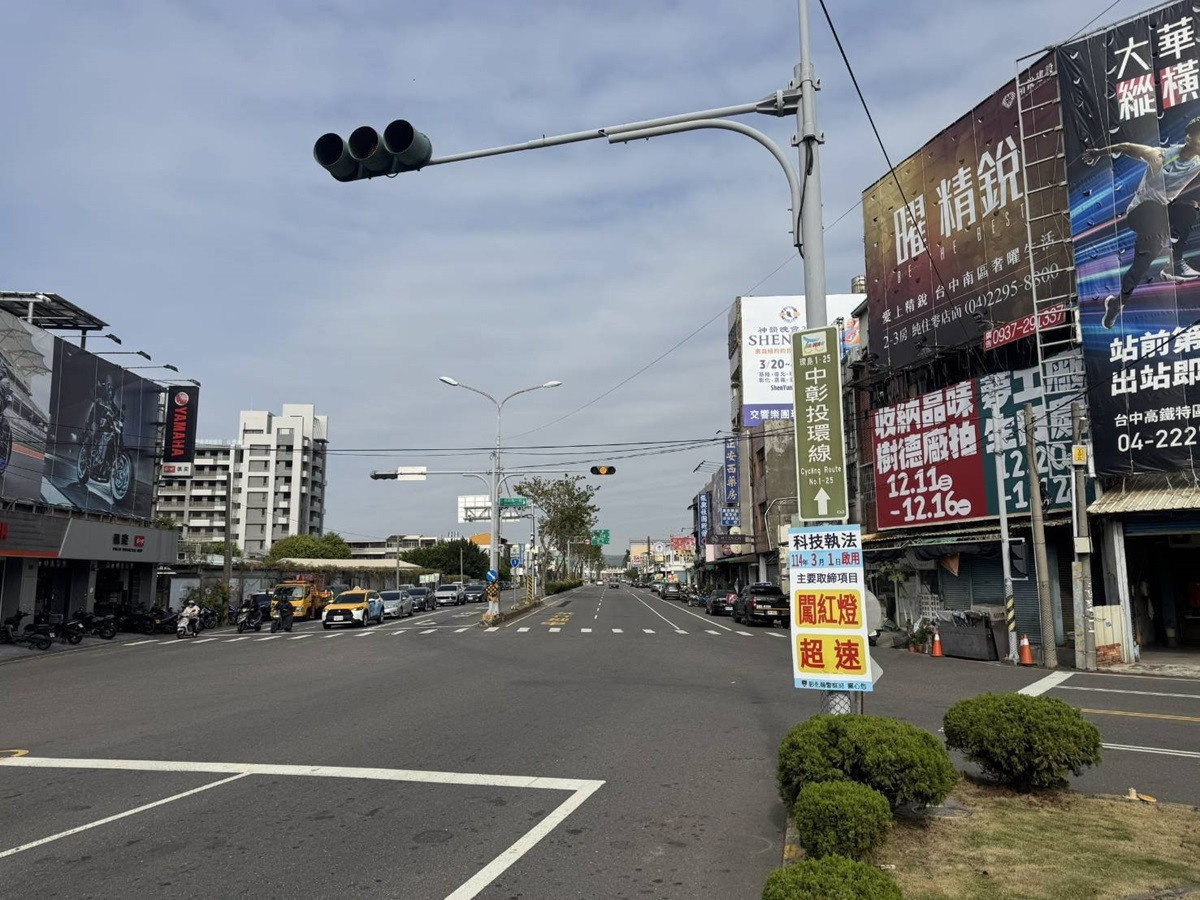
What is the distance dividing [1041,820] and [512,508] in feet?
163

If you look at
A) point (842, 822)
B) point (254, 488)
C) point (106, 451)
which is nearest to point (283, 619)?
point (106, 451)

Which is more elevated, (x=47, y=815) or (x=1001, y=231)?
(x=1001, y=231)

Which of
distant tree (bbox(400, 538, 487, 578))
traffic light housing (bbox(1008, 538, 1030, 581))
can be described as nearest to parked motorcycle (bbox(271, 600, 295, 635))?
traffic light housing (bbox(1008, 538, 1030, 581))

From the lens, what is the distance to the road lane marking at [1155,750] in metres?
8.70

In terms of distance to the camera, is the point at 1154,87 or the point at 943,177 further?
the point at 943,177

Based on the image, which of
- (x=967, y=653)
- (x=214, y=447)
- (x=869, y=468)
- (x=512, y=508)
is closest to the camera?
(x=967, y=653)

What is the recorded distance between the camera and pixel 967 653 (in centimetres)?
2045

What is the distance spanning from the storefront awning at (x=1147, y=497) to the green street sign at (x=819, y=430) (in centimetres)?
1455

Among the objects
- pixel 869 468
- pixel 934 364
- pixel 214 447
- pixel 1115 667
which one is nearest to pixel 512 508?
pixel 869 468

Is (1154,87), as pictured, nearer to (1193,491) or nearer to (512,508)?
(1193,491)

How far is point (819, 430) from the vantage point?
6801 millimetres

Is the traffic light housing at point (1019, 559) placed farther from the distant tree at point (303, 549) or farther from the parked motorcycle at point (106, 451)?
the distant tree at point (303, 549)

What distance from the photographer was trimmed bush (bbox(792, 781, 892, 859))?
4.84 metres

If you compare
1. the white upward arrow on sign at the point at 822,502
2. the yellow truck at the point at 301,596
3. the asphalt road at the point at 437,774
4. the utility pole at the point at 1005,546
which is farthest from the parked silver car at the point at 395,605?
the white upward arrow on sign at the point at 822,502
